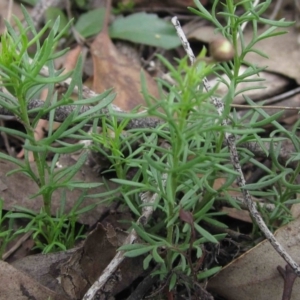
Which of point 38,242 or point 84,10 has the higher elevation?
point 84,10

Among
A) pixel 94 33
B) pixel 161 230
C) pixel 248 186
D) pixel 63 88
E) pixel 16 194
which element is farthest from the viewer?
pixel 94 33

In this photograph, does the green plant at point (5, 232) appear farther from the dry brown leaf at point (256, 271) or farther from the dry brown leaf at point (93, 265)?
the dry brown leaf at point (256, 271)

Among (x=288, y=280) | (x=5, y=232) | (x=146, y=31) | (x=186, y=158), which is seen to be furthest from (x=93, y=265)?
(x=146, y=31)

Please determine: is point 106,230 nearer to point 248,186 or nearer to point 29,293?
point 29,293

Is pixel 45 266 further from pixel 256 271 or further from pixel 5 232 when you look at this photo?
pixel 256 271

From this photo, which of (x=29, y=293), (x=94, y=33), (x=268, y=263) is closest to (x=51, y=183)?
(x=29, y=293)

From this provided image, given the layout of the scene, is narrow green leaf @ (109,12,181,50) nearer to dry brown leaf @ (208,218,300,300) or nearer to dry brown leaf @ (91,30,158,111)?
dry brown leaf @ (91,30,158,111)

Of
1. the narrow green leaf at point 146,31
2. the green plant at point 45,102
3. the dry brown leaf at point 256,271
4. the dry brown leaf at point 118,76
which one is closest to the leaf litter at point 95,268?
the dry brown leaf at point 256,271
